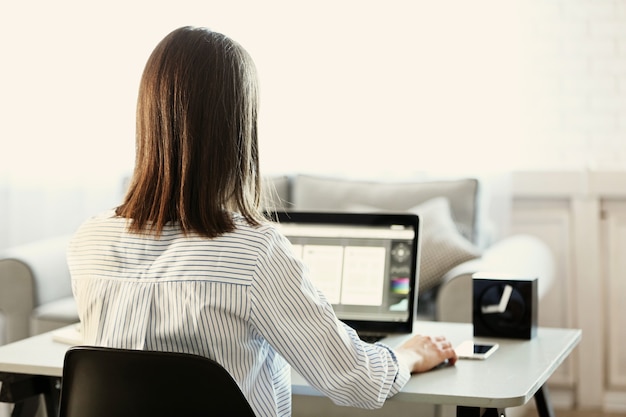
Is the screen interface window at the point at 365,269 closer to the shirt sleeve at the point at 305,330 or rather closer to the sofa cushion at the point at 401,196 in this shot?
the shirt sleeve at the point at 305,330

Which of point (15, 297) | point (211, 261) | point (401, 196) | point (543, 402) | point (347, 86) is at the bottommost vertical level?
point (543, 402)

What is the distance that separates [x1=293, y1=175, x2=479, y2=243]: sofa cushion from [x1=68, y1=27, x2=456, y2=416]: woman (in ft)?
6.63

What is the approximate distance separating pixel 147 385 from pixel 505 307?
0.87 m

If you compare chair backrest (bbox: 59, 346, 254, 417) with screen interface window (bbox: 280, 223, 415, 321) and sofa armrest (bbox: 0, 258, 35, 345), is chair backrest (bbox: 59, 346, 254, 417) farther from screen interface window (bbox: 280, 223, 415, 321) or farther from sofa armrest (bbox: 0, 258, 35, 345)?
sofa armrest (bbox: 0, 258, 35, 345)

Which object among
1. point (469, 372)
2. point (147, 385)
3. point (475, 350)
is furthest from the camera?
point (475, 350)

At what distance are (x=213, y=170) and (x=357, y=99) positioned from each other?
2518mm

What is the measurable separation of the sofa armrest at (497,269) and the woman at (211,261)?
1.30 meters

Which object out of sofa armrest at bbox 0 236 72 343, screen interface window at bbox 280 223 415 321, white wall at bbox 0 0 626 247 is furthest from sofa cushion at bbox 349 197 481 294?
sofa armrest at bbox 0 236 72 343

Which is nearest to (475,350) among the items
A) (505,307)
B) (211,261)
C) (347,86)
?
(505,307)

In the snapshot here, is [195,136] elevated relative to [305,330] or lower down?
elevated

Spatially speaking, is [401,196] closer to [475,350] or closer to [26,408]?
[475,350]

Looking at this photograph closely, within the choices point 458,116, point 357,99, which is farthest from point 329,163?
point 458,116

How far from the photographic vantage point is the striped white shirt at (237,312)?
137cm

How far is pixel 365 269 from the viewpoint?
210cm
